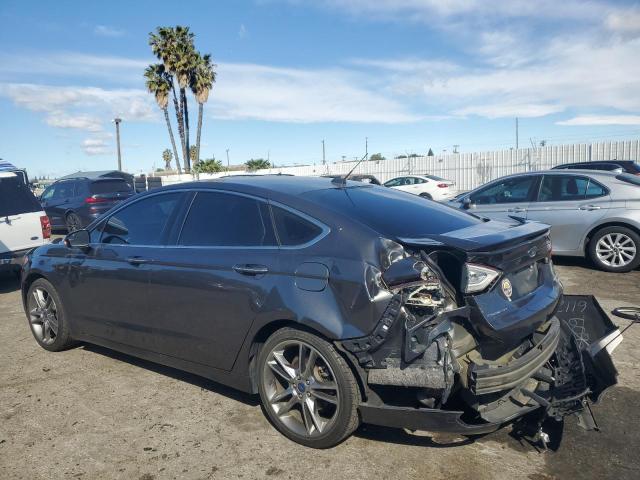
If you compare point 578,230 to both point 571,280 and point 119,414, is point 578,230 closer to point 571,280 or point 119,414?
point 571,280

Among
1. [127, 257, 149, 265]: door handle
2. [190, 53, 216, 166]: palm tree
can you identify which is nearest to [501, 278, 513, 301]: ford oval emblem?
[127, 257, 149, 265]: door handle

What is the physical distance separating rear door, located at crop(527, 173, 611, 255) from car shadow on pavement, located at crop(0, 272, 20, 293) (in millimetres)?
8242

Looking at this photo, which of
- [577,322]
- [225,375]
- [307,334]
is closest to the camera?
[307,334]

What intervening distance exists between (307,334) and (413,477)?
3.24 feet

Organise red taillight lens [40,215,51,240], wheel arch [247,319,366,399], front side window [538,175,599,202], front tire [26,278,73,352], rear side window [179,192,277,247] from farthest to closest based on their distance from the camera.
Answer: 1. red taillight lens [40,215,51,240]
2. front side window [538,175,599,202]
3. front tire [26,278,73,352]
4. rear side window [179,192,277,247]
5. wheel arch [247,319,366,399]

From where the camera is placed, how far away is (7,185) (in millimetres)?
8453

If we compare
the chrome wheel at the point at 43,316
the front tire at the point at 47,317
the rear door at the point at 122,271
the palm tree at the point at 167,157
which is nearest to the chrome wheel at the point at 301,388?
the rear door at the point at 122,271

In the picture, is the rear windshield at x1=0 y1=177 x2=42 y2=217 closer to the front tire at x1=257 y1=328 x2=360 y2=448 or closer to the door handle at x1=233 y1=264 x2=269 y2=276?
the door handle at x1=233 y1=264 x2=269 y2=276

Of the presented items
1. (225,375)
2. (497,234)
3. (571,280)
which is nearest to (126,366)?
(225,375)

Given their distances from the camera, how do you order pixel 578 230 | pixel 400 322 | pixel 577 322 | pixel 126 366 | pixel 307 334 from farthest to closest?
pixel 578 230, pixel 126 366, pixel 577 322, pixel 307 334, pixel 400 322

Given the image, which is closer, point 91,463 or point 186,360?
point 91,463

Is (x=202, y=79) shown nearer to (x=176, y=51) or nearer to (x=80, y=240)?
(x=176, y=51)

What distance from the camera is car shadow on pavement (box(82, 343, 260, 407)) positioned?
4.09m

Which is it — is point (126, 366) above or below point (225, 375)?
below
